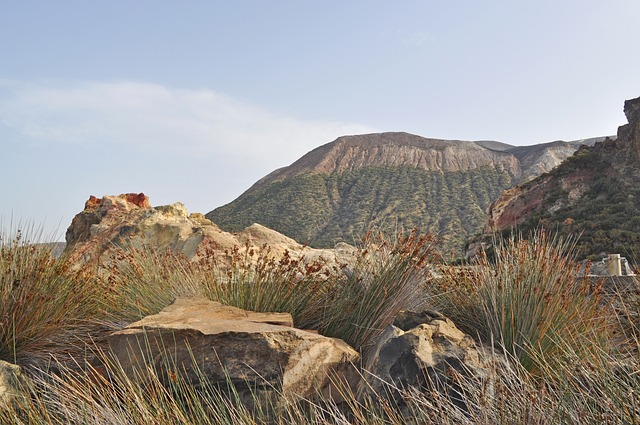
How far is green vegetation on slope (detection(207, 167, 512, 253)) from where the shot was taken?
42.9 metres

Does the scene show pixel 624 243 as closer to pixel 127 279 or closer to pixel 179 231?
pixel 179 231

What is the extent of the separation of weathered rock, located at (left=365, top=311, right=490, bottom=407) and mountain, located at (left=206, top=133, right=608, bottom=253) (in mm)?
29218

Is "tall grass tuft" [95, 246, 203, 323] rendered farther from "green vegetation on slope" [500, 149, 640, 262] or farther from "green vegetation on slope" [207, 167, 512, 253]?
"green vegetation on slope" [207, 167, 512, 253]

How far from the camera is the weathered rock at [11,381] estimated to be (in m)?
3.64

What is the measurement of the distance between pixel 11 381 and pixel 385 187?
51.7 metres

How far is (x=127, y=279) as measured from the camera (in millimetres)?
5719

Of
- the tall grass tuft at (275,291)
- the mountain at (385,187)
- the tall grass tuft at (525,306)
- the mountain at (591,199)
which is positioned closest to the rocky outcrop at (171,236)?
the tall grass tuft at (275,291)

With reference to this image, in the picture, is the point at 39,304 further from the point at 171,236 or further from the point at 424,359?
the point at 171,236

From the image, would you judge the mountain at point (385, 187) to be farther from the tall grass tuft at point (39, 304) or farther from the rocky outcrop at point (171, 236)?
the tall grass tuft at point (39, 304)

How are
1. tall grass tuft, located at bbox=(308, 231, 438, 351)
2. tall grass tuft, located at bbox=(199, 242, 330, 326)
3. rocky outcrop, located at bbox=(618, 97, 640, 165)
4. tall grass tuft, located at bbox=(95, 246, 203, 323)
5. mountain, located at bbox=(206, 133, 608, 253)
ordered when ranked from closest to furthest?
tall grass tuft, located at bbox=(308, 231, 438, 351)
tall grass tuft, located at bbox=(199, 242, 330, 326)
tall grass tuft, located at bbox=(95, 246, 203, 323)
rocky outcrop, located at bbox=(618, 97, 640, 165)
mountain, located at bbox=(206, 133, 608, 253)

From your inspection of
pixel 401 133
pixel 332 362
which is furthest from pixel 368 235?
pixel 401 133

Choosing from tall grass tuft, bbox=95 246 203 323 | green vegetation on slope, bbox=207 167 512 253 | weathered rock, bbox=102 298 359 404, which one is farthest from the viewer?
green vegetation on slope, bbox=207 167 512 253

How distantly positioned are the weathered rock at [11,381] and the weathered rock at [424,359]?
2.51m

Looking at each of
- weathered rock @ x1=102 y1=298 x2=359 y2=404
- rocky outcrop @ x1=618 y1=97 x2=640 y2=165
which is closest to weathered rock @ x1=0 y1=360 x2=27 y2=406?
weathered rock @ x1=102 y1=298 x2=359 y2=404
